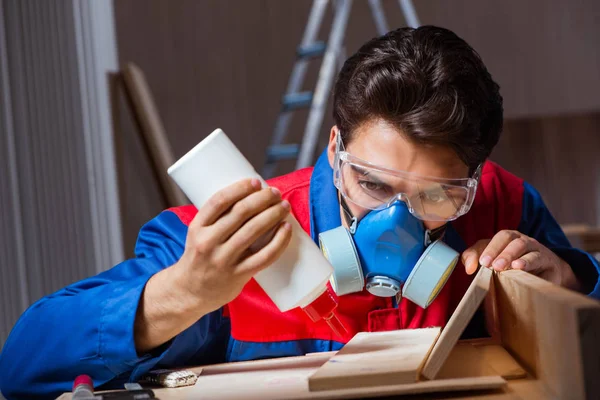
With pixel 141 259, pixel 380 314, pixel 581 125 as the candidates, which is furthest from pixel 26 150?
pixel 581 125

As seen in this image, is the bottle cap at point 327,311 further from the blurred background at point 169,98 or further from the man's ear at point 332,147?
the blurred background at point 169,98

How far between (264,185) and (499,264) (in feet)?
1.40

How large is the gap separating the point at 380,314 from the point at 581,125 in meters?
3.88

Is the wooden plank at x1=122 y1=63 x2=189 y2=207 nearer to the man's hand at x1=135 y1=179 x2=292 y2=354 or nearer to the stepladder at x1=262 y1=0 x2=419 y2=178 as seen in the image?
the stepladder at x1=262 y1=0 x2=419 y2=178

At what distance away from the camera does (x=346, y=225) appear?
1.33 meters

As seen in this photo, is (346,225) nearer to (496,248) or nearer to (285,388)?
(496,248)

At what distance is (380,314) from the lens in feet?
4.41

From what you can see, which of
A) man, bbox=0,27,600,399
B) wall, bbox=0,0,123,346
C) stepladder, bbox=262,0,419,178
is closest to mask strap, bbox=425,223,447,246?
man, bbox=0,27,600,399

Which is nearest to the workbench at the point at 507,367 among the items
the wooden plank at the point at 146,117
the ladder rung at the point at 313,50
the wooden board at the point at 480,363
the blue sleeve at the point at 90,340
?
the wooden board at the point at 480,363

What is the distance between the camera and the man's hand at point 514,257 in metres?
1.19

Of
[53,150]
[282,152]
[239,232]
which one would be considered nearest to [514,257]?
[239,232]

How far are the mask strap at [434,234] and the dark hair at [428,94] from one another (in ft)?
0.41

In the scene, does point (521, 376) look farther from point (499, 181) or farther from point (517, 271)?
point (499, 181)

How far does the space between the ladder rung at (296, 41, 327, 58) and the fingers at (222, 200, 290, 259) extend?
8.81ft
